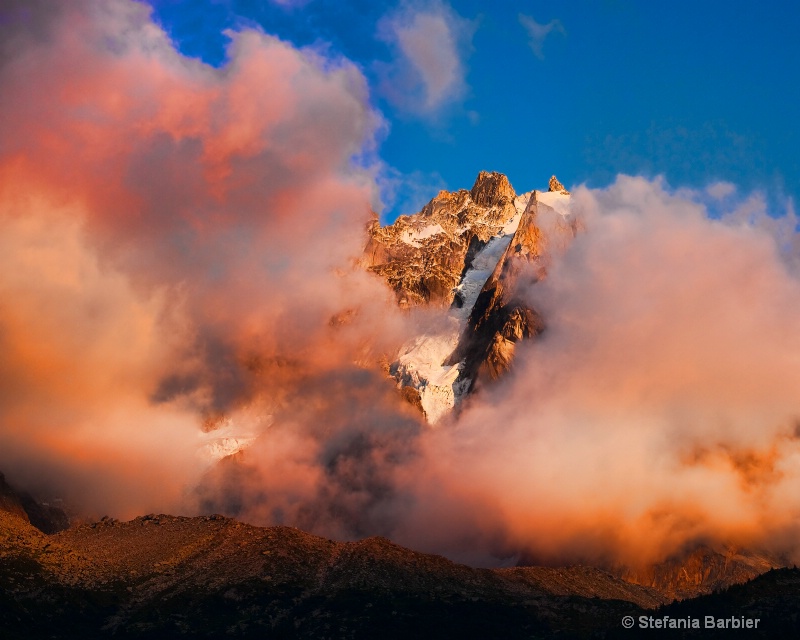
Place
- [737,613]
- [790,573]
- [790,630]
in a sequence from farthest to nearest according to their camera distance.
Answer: [790,573] < [737,613] < [790,630]

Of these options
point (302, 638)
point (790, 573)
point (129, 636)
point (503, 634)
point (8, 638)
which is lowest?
point (8, 638)

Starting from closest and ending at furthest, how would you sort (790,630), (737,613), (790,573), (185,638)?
(790,630) → (737,613) → (790,573) → (185,638)

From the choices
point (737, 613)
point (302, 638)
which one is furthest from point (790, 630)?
point (302, 638)

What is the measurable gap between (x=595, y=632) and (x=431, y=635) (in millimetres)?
36261

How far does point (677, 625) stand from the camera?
17425 cm

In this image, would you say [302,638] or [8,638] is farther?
[302,638]

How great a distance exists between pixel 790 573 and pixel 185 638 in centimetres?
13088

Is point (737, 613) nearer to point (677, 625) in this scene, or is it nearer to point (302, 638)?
point (677, 625)

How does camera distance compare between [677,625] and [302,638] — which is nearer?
[677,625]

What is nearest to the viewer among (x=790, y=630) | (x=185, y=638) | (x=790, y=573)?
(x=790, y=630)

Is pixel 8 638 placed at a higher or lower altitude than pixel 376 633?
lower

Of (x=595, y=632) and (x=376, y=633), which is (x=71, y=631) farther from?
(x=595, y=632)

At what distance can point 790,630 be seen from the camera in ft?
511

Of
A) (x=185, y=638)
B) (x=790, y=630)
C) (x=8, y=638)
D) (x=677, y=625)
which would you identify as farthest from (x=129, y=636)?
(x=790, y=630)
